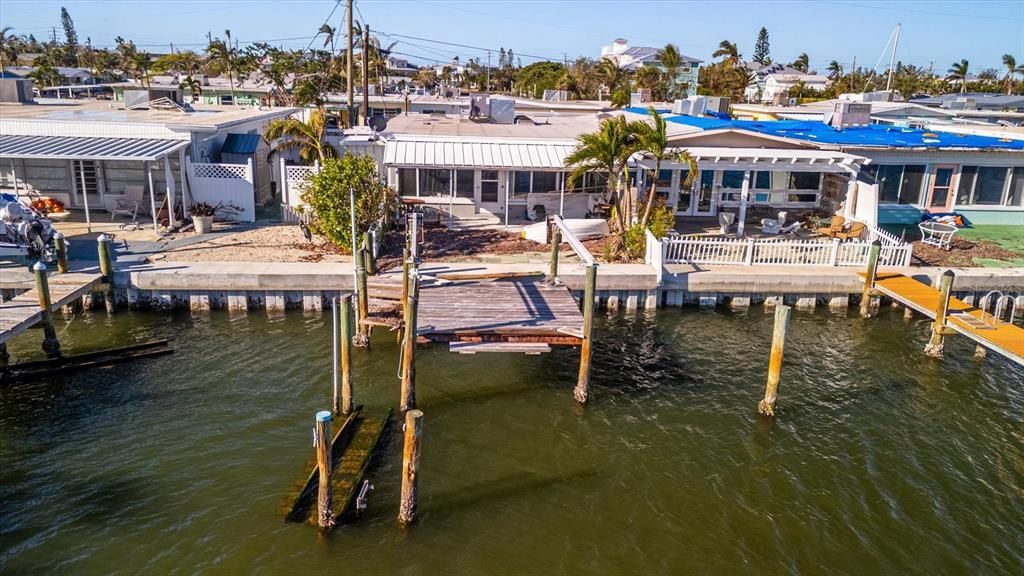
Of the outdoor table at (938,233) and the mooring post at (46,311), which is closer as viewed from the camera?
the mooring post at (46,311)

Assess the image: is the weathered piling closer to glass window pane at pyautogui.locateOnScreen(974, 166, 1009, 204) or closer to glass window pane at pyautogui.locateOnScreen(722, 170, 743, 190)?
glass window pane at pyautogui.locateOnScreen(722, 170, 743, 190)

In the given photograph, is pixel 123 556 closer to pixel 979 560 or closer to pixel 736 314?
pixel 979 560

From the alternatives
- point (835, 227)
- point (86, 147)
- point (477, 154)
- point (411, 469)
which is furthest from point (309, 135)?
point (835, 227)

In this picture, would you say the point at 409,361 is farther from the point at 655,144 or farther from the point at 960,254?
the point at 960,254

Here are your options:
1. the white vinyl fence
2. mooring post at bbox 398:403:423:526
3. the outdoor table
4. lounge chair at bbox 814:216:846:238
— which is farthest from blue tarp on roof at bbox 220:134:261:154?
the outdoor table

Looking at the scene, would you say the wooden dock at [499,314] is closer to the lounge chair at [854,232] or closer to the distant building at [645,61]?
the lounge chair at [854,232]

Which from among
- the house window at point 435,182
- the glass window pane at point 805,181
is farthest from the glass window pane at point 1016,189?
the house window at point 435,182

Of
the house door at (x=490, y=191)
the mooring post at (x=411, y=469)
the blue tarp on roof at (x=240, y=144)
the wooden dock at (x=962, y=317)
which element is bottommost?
the mooring post at (x=411, y=469)
